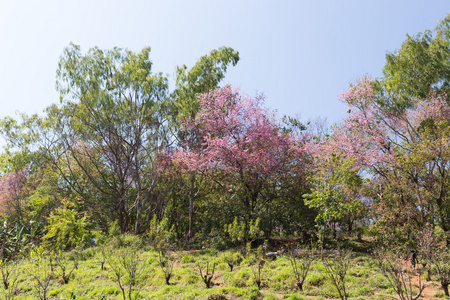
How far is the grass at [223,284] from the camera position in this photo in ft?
25.2

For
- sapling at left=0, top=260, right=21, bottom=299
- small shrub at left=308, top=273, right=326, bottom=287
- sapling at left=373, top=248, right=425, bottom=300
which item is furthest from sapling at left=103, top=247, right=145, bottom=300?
sapling at left=373, top=248, right=425, bottom=300

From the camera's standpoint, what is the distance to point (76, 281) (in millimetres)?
9578

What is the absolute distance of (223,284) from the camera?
8969mm

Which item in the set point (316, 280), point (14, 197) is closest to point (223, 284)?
point (316, 280)

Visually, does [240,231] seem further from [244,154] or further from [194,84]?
[194,84]

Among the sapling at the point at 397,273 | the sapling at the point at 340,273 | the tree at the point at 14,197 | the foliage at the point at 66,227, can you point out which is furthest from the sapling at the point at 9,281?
the tree at the point at 14,197

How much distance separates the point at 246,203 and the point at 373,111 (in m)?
8.52

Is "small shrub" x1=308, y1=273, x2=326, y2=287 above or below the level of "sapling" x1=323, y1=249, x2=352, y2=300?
below

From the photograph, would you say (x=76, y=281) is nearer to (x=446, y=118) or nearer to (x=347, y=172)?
(x=347, y=172)

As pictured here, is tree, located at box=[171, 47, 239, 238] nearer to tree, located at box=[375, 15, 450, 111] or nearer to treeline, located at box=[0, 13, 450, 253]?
treeline, located at box=[0, 13, 450, 253]

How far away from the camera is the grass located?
25.2 feet

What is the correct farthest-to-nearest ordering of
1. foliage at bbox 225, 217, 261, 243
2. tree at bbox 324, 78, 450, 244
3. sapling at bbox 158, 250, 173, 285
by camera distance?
foliage at bbox 225, 217, 261, 243 < tree at bbox 324, 78, 450, 244 < sapling at bbox 158, 250, 173, 285

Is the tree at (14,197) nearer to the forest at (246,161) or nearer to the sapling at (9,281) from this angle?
the forest at (246,161)

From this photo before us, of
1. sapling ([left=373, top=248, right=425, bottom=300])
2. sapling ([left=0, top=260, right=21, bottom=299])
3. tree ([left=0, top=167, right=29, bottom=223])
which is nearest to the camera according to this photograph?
sapling ([left=373, top=248, right=425, bottom=300])
